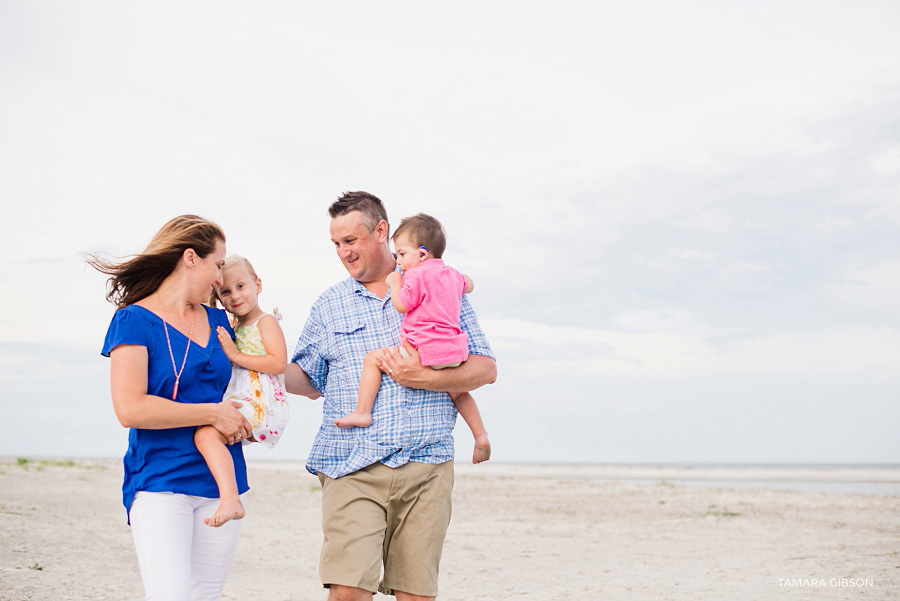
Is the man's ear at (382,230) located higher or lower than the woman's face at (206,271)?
higher

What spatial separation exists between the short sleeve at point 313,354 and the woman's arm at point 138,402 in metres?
1.02

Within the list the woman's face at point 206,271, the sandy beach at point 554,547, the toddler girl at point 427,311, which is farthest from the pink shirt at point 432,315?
the sandy beach at point 554,547

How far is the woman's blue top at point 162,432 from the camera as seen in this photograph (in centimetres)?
278

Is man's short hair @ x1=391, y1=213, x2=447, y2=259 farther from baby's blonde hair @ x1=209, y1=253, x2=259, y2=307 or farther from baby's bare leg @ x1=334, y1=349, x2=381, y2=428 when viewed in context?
baby's blonde hair @ x1=209, y1=253, x2=259, y2=307

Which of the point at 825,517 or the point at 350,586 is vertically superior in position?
the point at 350,586

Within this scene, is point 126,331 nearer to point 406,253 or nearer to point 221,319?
point 221,319

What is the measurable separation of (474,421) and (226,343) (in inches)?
56.0

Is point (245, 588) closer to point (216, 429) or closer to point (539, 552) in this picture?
point (539, 552)

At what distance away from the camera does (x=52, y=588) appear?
6.15 meters

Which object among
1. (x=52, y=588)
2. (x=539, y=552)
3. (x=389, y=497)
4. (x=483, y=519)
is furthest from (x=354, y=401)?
(x=483, y=519)

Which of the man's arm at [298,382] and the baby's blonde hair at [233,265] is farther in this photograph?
the man's arm at [298,382]

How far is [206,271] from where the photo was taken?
3041mm

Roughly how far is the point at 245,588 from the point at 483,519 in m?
5.93

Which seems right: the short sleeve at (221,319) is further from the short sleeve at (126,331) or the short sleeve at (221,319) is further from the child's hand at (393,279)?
the child's hand at (393,279)
